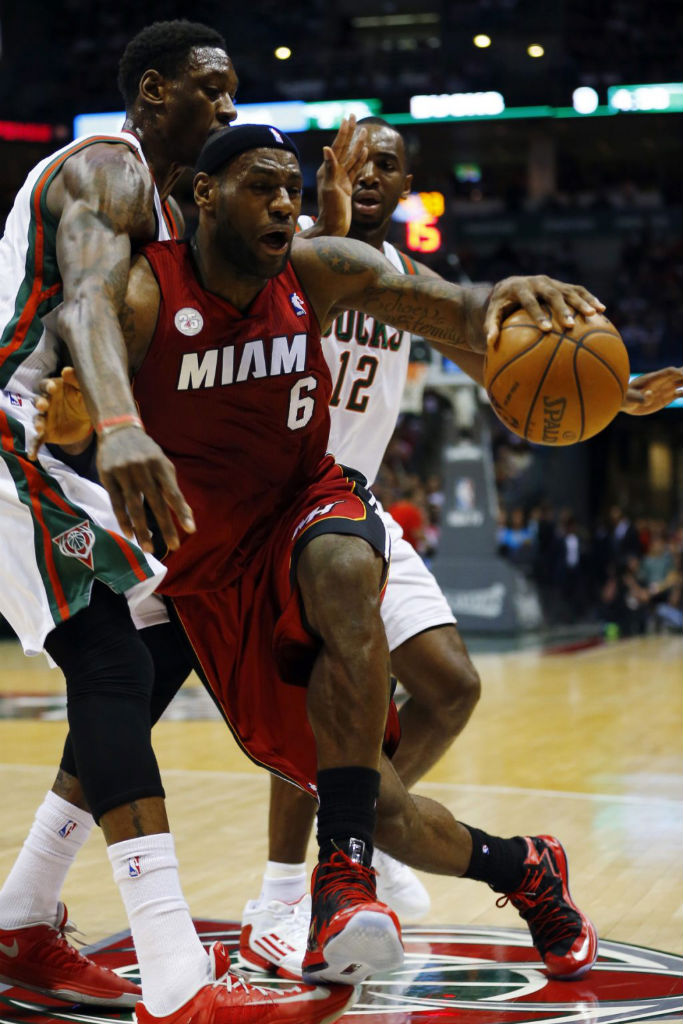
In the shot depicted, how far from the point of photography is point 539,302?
2.94m

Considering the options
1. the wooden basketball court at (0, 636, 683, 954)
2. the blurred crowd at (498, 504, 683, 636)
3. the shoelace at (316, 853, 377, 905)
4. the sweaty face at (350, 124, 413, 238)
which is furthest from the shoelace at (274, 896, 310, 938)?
the blurred crowd at (498, 504, 683, 636)

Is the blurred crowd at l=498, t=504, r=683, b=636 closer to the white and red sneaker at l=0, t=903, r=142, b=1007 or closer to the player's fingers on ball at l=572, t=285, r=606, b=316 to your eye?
the white and red sneaker at l=0, t=903, r=142, b=1007

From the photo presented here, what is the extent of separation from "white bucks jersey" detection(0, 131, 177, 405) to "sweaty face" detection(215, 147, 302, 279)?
1.13 ft

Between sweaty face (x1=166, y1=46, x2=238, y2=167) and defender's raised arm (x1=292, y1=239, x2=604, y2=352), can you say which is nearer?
defender's raised arm (x1=292, y1=239, x2=604, y2=352)

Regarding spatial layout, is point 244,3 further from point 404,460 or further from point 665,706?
point 665,706

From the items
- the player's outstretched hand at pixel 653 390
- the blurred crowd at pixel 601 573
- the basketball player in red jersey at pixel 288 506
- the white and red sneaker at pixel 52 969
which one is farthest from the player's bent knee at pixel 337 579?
the blurred crowd at pixel 601 573

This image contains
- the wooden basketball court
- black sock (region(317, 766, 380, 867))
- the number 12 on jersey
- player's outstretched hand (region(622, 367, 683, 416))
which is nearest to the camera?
black sock (region(317, 766, 380, 867))

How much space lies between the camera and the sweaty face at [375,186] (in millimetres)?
4375

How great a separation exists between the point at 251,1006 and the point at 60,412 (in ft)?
4.12

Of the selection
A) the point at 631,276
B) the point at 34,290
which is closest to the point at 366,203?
the point at 34,290

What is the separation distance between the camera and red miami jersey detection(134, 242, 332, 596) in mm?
2914

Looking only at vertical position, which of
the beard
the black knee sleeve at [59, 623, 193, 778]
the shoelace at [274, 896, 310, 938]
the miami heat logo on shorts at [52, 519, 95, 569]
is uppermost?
the beard

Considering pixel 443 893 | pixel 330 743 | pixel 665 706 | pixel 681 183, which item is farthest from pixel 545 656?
pixel 681 183

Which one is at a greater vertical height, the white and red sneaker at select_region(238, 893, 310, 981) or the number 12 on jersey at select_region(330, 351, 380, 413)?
the number 12 on jersey at select_region(330, 351, 380, 413)
